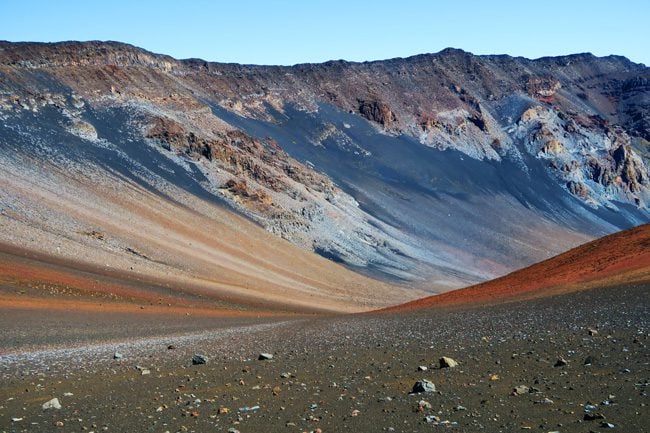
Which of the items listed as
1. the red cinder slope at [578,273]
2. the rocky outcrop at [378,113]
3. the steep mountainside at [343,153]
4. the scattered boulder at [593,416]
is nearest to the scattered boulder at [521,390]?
the scattered boulder at [593,416]

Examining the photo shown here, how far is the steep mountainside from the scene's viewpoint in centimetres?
8762

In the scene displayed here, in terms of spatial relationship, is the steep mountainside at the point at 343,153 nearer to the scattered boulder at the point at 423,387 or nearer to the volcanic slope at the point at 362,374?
the volcanic slope at the point at 362,374

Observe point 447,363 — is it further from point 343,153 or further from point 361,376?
point 343,153

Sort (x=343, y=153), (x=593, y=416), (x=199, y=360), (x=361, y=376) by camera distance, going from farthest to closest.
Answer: (x=343, y=153)
(x=199, y=360)
(x=361, y=376)
(x=593, y=416)

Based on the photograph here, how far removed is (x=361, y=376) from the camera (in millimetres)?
14672

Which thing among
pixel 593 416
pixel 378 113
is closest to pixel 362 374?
pixel 593 416

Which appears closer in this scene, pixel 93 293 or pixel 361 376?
pixel 361 376

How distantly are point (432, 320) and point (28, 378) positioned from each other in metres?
14.6

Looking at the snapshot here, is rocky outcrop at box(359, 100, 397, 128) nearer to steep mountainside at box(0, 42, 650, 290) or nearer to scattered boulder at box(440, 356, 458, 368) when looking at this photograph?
steep mountainside at box(0, 42, 650, 290)

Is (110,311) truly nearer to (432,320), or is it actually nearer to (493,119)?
(432,320)

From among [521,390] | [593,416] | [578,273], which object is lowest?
[521,390]

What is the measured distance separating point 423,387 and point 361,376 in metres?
2.41

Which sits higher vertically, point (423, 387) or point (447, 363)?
point (447, 363)

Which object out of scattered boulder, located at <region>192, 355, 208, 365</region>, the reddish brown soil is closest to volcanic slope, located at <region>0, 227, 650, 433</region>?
scattered boulder, located at <region>192, 355, 208, 365</region>
